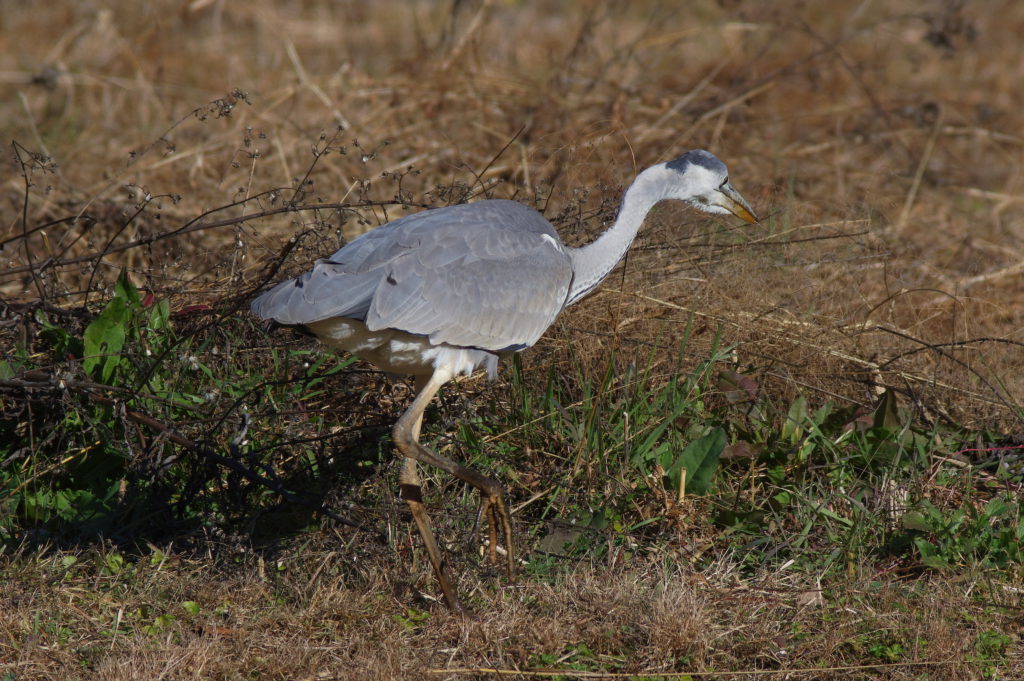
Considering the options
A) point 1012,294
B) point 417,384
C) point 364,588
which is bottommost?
point 1012,294

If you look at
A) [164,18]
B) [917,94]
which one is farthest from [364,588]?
[164,18]

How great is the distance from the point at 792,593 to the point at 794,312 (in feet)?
5.09

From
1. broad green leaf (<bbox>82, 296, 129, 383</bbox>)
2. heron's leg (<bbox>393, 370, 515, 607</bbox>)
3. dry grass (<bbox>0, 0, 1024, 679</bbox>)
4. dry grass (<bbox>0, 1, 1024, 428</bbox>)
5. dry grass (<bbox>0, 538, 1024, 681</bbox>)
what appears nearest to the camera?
dry grass (<bbox>0, 538, 1024, 681</bbox>)

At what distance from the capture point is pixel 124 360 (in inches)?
163

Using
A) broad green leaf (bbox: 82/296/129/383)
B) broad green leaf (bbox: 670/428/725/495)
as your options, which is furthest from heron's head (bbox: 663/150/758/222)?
broad green leaf (bbox: 82/296/129/383)

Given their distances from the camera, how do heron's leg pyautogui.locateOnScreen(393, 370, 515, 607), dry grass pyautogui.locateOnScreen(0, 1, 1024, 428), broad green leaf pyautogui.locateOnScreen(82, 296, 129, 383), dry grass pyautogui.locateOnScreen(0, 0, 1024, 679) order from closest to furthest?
dry grass pyautogui.locateOnScreen(0, 0, 1024, 679)
heron's leg pyautogui.locateOnScreen(393, 370, 515, 607)
broad green leaf pyautogui.locateOnScreen(82, 296, 129, 383)
dry grass pyautogui.locateOnScreen(0, 1, 1024, 428)

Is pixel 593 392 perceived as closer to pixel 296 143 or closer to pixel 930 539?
pixel 930 539

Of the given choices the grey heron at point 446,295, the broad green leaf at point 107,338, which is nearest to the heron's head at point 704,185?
the grey heron at point 446,295

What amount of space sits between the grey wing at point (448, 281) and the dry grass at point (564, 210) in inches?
16.3

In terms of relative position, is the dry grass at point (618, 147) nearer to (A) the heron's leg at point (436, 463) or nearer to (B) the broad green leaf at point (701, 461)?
(B) the broad green leaf at point (701, 461)

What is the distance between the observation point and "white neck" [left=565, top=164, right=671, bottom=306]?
13.2 ft

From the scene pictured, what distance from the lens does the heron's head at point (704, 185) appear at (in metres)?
4.13

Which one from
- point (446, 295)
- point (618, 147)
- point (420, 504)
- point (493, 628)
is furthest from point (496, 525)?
point (618, 147)

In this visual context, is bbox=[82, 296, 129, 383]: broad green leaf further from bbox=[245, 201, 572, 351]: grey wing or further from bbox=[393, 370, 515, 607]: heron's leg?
bbox=[393, 370, 515, 607]: heron's leg
